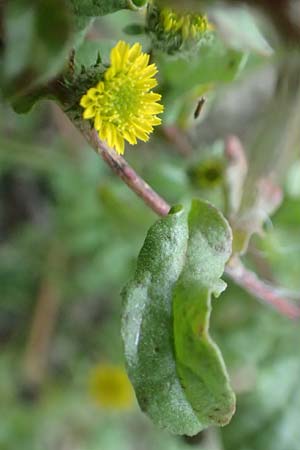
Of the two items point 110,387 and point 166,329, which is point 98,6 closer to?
point 166,329

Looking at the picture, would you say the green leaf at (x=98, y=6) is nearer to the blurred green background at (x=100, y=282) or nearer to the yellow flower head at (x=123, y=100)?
the yellow flower head at (x=123, y=100)

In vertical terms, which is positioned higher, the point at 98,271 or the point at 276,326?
the point at 98,271

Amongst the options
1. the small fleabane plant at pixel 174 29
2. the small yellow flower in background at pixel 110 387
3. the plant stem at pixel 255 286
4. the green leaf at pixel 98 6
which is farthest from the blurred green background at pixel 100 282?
the green leaf at pixel 98 6

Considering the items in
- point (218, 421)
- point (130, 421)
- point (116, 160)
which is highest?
point (116, 160)

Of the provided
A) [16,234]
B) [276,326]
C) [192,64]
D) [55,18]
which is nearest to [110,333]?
[16,234]

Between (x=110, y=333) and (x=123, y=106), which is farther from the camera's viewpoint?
(x=110, y=333)

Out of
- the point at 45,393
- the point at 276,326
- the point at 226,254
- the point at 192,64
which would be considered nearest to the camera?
the point at 226,254

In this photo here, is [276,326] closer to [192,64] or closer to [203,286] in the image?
[192,64]

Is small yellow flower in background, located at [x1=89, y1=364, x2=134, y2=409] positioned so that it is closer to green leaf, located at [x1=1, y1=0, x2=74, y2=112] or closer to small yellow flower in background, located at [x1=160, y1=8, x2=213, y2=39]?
small yellow flower in background, located at [x1=160, y1=8, x2=213, y2=39]
